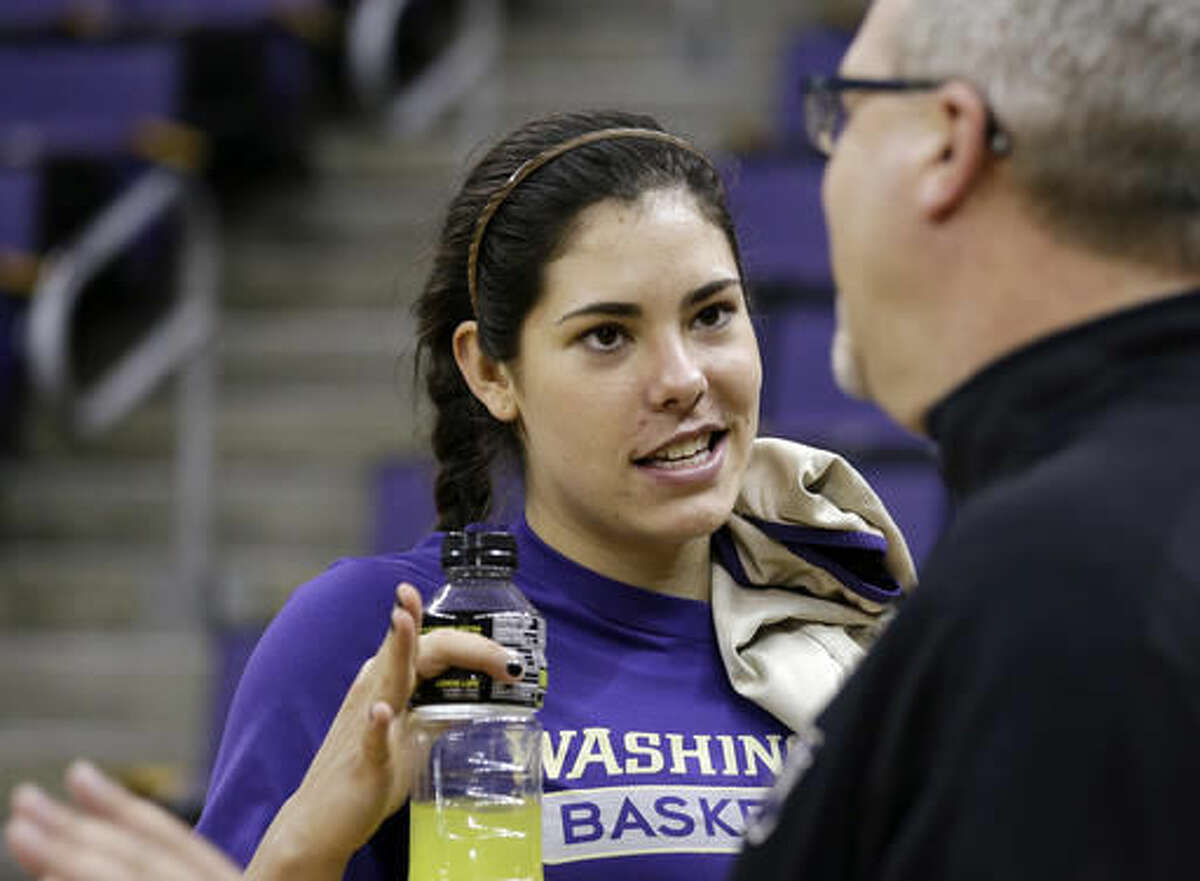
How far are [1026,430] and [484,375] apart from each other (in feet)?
3.35

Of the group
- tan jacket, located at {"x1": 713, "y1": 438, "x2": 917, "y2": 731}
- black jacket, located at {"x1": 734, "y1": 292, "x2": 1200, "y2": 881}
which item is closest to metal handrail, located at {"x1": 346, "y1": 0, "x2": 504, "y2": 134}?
tan jacket, located at {"x1": 713, "y1": 438, "x2": 917, "y2": 731}

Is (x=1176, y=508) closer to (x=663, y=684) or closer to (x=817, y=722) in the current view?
(x=817, y=722)

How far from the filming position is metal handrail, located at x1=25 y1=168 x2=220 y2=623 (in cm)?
477

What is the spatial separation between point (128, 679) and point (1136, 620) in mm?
4138

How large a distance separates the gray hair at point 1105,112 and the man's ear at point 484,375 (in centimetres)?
96

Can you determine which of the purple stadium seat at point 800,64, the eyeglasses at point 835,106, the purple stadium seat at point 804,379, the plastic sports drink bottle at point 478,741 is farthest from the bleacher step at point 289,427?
the eyeglasses at point 835,106

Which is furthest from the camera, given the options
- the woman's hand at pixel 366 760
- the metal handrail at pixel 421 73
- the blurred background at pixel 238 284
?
the metal handrail at pixel 421 73

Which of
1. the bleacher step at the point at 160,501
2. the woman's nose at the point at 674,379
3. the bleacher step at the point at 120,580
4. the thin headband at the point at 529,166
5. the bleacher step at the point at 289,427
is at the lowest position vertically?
the bleacher step at the point at 120,580

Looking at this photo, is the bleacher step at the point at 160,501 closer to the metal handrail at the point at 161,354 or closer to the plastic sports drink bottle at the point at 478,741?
the metal handrail at the point at 161,354

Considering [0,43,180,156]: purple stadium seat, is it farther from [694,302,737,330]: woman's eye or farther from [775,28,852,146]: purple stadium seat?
[694,302,737,330]: woman's eye

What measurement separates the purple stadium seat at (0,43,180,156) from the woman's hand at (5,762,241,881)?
4626 millimetres

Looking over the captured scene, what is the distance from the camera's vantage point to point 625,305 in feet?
5.86

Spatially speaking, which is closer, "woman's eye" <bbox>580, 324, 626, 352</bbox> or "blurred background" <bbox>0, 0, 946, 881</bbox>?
"woman's eye" <bbox>580, 324, 626, 352</bbox>

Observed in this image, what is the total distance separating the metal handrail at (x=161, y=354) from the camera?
4770mm
